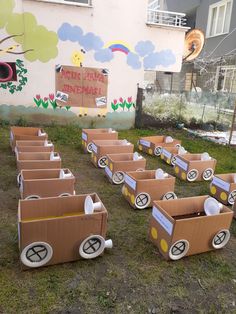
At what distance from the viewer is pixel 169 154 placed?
246 inches

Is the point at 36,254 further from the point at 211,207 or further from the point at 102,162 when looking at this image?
the point at 102,162

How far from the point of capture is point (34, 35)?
826 centimetres

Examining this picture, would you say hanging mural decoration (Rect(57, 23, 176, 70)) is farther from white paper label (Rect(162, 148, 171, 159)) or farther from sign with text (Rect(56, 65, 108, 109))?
white paper label (Rect(162, 148, 171, 159))

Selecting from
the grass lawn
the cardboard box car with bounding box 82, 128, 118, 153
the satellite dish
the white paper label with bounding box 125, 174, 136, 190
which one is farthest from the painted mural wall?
the grass lawn

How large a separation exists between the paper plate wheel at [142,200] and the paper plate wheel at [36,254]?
5.32 feet

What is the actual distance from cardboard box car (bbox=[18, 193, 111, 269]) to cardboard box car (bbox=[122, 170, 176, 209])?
107 cm

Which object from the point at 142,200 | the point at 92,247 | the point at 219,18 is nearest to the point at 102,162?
the point at 142,200

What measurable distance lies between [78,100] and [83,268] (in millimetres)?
7138

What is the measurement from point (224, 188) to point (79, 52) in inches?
251

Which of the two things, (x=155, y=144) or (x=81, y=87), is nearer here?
(x=155, y=144)

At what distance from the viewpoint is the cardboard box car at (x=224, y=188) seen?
4.35 metres

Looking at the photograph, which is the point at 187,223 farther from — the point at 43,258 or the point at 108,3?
the point at 108,3

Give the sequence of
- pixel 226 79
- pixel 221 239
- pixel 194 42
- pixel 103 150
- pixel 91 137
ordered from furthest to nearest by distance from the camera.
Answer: pixel 226 79
pixel 194 42
pixel 91 137
pixel 103 150
pixel 221 239

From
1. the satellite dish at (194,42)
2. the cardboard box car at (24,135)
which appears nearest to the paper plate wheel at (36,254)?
the cardboard box car at (24,135)
